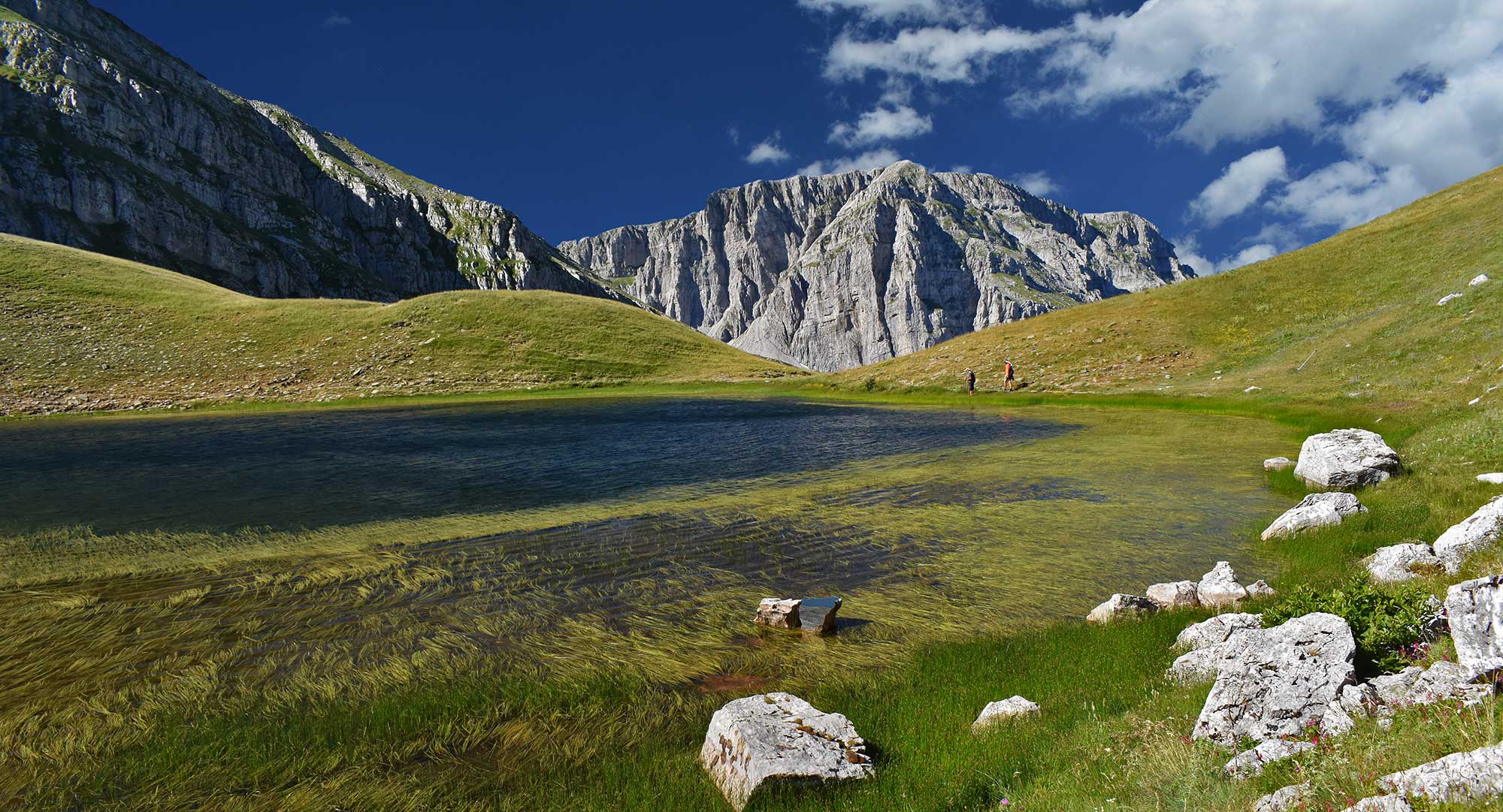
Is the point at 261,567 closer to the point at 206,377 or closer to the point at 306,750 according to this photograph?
the point at 306,750

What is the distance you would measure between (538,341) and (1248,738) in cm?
11710

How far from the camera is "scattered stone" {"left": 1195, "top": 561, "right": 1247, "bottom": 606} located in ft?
37.5

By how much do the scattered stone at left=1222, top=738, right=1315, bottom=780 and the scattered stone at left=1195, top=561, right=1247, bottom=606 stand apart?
6671 millimetres

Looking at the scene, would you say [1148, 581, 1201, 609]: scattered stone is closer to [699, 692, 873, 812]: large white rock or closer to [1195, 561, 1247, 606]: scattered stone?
[1195, 561, 1247, 606]: scattered stone

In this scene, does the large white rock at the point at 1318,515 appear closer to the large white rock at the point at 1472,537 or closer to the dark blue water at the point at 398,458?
the large white rock at the point at 1472,537

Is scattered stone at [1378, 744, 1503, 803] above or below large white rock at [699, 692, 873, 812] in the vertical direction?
above

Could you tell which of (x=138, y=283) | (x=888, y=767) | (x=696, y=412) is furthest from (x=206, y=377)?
(x=888, y=767)

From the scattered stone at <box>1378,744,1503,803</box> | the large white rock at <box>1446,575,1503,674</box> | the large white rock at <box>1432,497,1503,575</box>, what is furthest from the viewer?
the large white rock at <box>1432,497,1503,575</box>

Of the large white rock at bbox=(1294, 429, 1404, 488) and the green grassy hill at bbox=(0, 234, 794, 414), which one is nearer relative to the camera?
the large white rock at bbox=(1294, 429, 1404, 488)

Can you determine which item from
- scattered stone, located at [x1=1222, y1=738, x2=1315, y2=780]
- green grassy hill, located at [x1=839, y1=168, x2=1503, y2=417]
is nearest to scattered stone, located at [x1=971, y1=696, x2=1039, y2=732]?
scattered stone, located at [x1=1222, y1=738, x2=1315, y2=780]

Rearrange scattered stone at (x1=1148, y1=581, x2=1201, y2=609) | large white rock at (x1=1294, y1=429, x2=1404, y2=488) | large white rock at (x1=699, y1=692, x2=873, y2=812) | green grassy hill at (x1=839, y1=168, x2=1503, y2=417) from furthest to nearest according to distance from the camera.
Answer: green grassy hill at (x1=839, y1=168, x2=1503, y2=417), large white rock at (x1=1294, y1=429, x2=1404, y2=488), scattered stone at (x1=1148, y1=581, x2=1201, y2=609), large white rock at (x1=699, y1=692, x2=873, y2=812)

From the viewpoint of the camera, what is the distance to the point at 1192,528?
17375 millimetres

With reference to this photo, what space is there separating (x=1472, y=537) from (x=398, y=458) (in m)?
36.3

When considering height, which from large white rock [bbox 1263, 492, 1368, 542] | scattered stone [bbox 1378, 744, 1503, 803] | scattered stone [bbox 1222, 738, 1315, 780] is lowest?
large white rock [bbox 1263, 492, 1368, 542]
